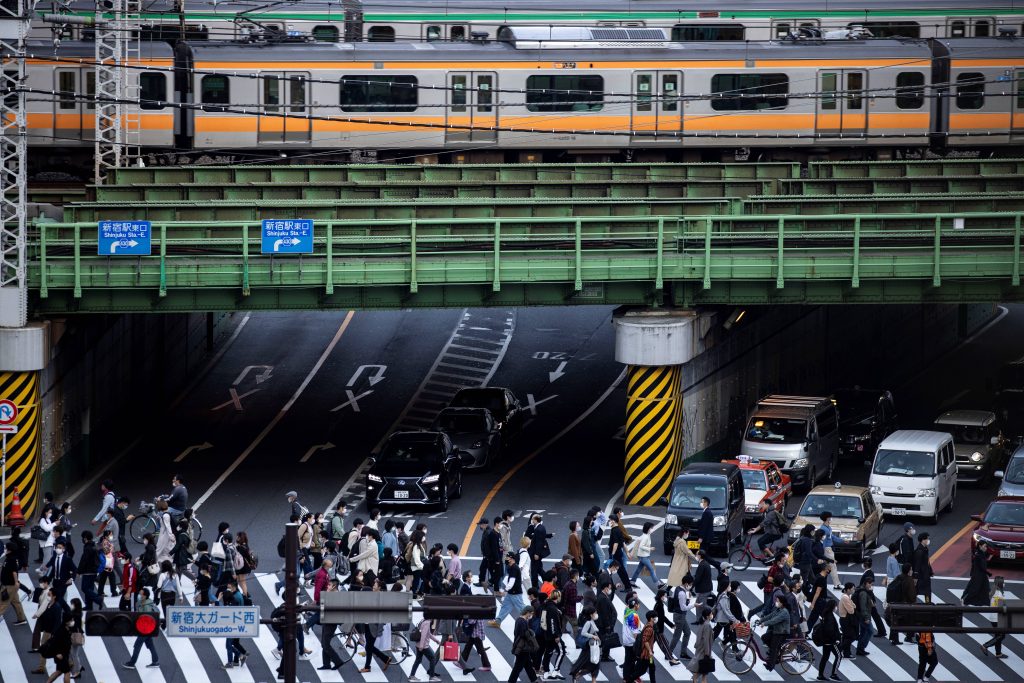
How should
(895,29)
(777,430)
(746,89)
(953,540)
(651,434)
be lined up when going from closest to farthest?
1. (953,540)
2. (651,434)
3. (777,430)
4. (746,89)
5. (895,29)

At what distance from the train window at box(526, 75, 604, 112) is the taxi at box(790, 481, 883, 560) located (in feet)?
59.8

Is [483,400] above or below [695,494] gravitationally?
above

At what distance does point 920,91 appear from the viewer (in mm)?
51375

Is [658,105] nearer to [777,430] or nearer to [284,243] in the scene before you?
[777,430]

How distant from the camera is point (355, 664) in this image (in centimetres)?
2947

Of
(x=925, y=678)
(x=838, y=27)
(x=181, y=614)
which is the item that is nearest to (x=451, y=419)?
(x=925, y=678)

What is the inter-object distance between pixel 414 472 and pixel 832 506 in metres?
9.65

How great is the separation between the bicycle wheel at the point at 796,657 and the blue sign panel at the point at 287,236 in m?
15.3

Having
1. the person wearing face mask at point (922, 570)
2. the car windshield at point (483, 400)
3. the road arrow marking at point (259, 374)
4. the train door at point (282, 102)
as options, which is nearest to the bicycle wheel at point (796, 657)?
the person wearing face mask at point (922, 570)

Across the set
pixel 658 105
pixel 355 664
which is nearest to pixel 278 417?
pixel 658 105

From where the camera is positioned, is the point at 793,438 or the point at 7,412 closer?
the point at 7,412

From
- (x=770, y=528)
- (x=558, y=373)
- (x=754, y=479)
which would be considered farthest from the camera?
(x=558, y=373)

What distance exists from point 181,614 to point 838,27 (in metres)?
47.5

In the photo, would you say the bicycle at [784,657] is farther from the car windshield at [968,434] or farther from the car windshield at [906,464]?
the car windshield at [968,434]
